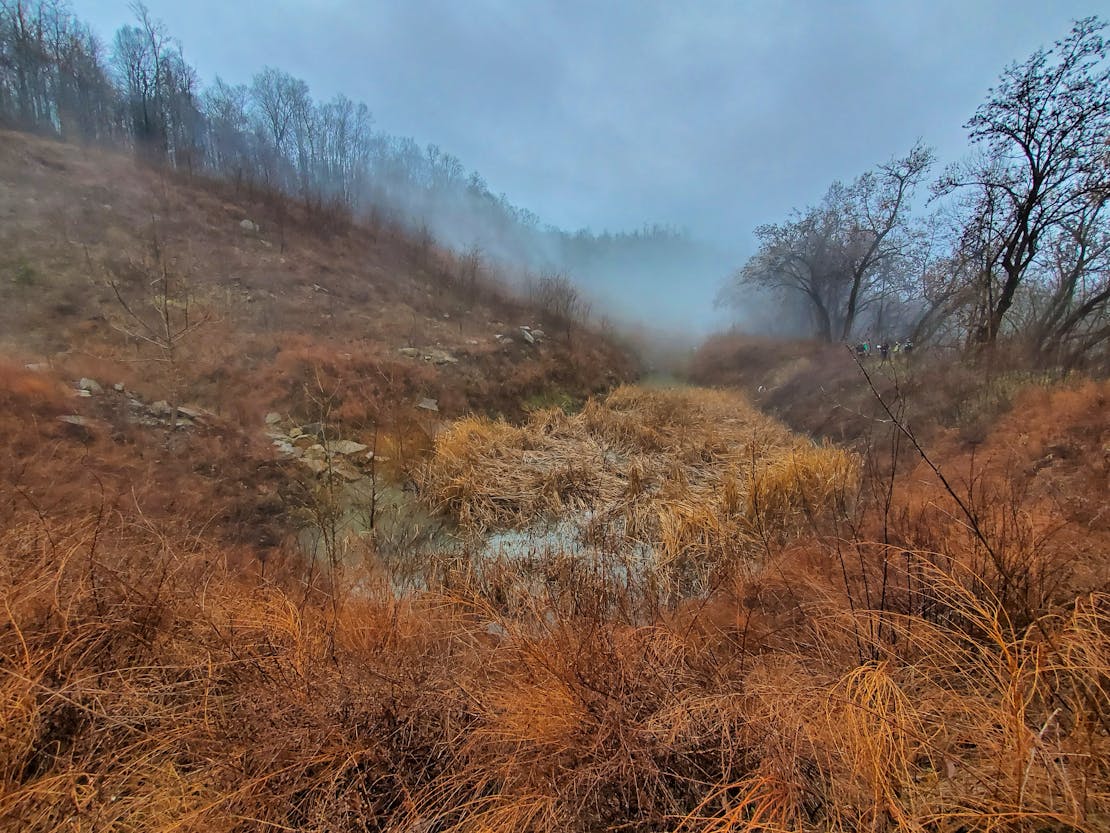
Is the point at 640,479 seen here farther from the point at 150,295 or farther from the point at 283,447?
the point at 150,295

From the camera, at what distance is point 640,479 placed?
6.13m

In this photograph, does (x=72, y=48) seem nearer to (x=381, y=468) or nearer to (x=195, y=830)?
(x=381, y=468)

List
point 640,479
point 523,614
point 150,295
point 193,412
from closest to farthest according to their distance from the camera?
point 523,614, point 640,479, point 193,412, point 150,295

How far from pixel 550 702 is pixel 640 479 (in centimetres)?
466

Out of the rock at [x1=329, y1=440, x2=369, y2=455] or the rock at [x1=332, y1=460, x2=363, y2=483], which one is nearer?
the rock at [x1=332, y1=460, x2=363, y2=483]

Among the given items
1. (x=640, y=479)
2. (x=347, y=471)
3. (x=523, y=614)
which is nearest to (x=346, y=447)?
(x=347, y=471)

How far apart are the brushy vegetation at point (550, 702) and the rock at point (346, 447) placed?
3883mm

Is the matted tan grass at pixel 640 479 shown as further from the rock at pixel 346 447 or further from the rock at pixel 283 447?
the rock at pixel 283 447

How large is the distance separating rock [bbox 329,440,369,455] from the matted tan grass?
1.21 metres

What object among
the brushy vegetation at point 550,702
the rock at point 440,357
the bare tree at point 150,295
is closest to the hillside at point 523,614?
the brushy vegetation at point 550,702

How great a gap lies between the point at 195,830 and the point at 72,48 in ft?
112

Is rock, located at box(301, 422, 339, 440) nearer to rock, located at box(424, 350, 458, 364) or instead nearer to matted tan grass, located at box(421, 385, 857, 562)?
matted tan grass, located at box(421, 385, 857, 562)

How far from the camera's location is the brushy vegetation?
124 centimetres

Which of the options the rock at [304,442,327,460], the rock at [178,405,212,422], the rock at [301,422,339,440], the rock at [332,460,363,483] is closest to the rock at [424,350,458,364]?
the rock at [301,422,339,440]
